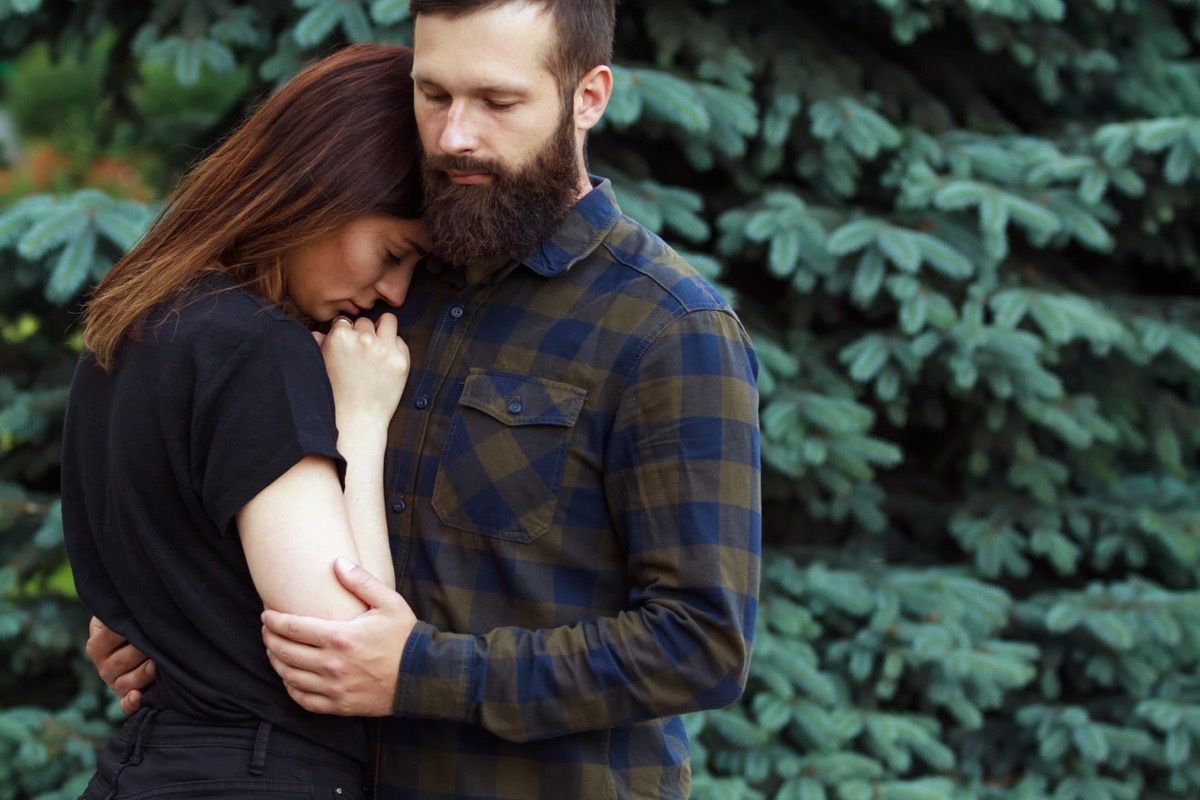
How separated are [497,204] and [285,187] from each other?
0.32m

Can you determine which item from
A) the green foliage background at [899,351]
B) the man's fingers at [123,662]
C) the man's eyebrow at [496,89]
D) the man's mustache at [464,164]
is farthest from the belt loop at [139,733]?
the green foliage background at [899,351]

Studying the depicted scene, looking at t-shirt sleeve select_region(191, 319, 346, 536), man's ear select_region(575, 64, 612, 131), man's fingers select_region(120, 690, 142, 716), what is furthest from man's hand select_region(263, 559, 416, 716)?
man's ear select_region(575, 64, 612, 131)

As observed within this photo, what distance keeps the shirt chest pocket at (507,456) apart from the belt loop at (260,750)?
39 cm

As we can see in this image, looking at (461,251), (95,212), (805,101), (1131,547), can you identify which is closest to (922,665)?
(1131,547)

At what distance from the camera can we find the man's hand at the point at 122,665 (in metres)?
1.97

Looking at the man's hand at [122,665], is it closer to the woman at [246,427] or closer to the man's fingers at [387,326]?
the woman at [246,427]

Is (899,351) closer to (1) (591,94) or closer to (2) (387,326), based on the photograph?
(1) (591,94)

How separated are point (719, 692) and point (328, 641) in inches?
21.7

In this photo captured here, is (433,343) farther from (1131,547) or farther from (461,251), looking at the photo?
(1131,547)

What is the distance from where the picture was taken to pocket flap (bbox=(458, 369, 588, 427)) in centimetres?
181

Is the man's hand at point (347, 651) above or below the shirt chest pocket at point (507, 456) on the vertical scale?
below

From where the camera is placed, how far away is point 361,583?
1.66 metres

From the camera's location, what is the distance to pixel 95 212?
3.15 m

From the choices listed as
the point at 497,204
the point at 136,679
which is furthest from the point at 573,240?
the point at 136,679
